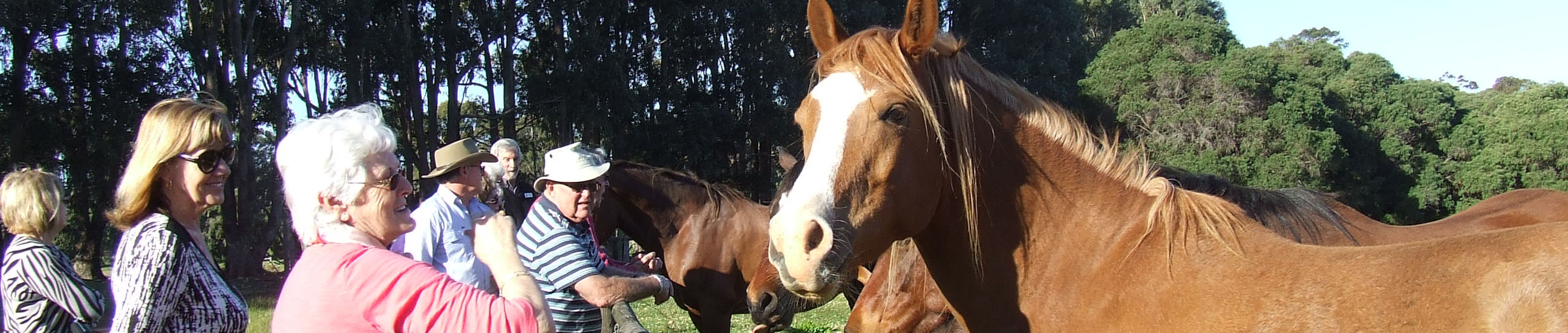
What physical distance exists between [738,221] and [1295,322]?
5.32 metres

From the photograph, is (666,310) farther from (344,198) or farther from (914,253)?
(344,198)

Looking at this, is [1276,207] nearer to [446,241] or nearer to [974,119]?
[974,119]

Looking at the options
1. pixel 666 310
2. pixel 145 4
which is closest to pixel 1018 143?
pixel 666 310

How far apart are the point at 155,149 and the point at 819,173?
5.75 ft

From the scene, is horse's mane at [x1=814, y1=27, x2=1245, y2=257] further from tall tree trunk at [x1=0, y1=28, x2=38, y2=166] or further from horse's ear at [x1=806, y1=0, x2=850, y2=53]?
tall tree trunk at [x1=0, y1=28, x2=38, y2=166]

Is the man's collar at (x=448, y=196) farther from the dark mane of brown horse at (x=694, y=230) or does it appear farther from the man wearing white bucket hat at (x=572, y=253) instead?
the dark mane of brown horse at (x=694, y=230)

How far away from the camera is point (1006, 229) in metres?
2.46

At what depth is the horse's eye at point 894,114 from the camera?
2.29 meters

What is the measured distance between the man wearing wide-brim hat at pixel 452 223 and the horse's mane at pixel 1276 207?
295cm

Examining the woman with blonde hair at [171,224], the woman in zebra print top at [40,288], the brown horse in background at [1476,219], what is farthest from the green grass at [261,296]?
the brown horse in background at [1476,219]

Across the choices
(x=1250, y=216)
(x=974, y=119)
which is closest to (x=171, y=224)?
(x=974, y=119)

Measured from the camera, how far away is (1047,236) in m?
2.43

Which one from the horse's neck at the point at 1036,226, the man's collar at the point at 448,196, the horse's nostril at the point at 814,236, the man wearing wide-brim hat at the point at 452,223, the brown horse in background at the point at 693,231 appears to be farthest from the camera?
the brown horse in background at the point at 693,231

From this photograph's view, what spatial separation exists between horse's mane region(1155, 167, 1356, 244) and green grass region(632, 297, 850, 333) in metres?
5.41
